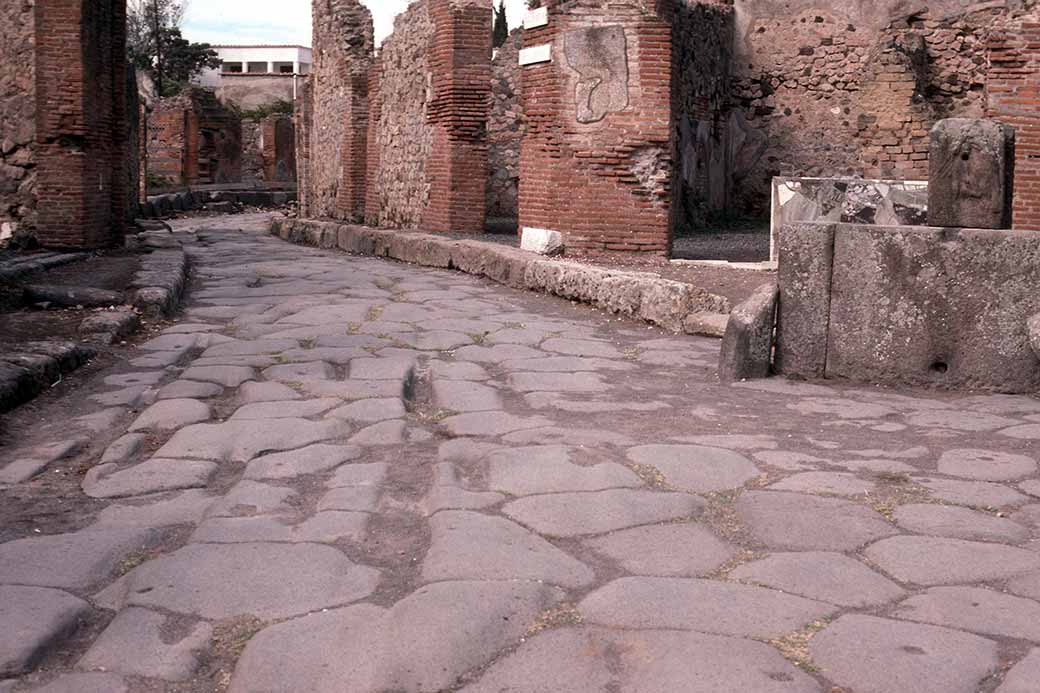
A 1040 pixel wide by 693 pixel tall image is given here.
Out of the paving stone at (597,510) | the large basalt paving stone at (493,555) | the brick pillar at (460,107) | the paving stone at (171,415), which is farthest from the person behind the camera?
the brick pillar at (460,107)

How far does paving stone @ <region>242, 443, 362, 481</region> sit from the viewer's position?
352 cm

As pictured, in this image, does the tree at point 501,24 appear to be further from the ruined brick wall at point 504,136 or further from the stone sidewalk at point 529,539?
the stone sidewalk at point 529,539

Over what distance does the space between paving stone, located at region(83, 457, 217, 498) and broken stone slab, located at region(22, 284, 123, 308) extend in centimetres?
361

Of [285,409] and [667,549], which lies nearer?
[667,549]

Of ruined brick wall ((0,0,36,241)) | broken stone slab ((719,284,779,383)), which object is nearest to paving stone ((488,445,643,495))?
broken stone slab ((719,284,779,383))

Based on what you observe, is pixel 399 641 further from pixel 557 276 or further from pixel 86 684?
pixel 557 276

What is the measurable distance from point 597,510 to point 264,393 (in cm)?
208

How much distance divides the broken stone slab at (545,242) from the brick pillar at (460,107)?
243 cm

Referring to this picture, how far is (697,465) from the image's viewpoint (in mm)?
3541

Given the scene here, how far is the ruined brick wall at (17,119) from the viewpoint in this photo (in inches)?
387

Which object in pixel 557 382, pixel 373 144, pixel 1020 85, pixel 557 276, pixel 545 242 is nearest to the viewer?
pixel 557 382

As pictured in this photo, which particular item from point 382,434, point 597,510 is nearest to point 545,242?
point 382,434

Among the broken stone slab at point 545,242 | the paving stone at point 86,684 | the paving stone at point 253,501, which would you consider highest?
the broken stone slab at point 545,242

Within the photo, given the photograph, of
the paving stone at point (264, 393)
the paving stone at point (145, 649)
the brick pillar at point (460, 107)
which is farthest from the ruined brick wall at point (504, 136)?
the paving stone at point (145, 649)
